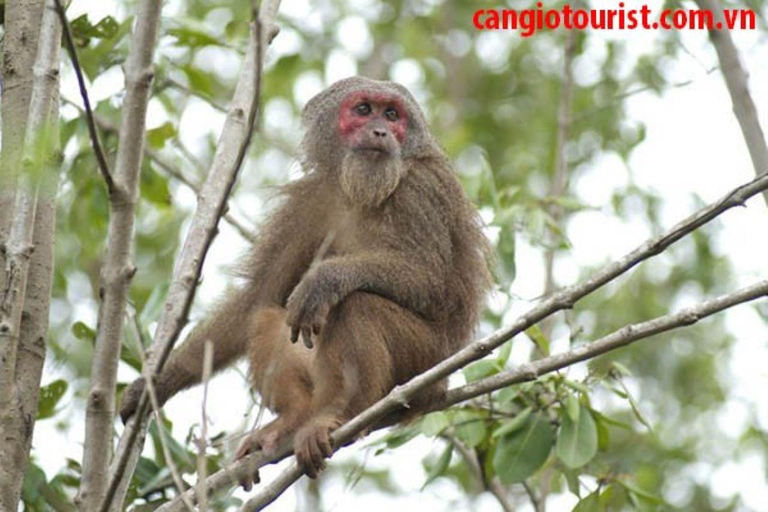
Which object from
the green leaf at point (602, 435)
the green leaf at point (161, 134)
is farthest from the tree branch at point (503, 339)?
the green leaf at point (161, 134)

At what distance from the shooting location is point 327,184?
10.3 m

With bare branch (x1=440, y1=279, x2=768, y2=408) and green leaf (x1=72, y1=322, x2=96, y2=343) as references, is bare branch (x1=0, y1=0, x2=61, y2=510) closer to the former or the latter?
green leaf (x1=72, y1=322, x2=96, y2=343)

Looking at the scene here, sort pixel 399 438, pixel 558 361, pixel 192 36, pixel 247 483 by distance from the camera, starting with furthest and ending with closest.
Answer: pixel 192 36, pixel 399 438, pixel 247 483, pixel 558 361

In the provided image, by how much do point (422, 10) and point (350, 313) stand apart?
1461 centimetres

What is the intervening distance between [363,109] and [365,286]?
1759mm

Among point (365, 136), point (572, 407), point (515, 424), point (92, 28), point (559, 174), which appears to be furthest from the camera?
point (559, 174)

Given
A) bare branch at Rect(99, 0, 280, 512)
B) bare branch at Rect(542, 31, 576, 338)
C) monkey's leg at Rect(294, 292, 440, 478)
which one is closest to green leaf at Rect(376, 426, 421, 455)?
monkey's leg at Rect(294, 292, 440, 478)

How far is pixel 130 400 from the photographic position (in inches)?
365

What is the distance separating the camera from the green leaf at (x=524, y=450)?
9.19 m

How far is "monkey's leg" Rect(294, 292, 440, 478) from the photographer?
872 centimetres

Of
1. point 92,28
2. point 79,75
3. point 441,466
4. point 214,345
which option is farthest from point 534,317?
point 92,28

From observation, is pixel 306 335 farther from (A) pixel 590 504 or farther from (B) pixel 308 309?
(A) pixel 590 504

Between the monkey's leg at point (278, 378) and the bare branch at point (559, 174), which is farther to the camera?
the bare branch at point (559, 174)

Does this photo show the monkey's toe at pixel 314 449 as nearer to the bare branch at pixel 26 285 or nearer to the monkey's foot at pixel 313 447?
the monkey's foot at pixel 313 447
